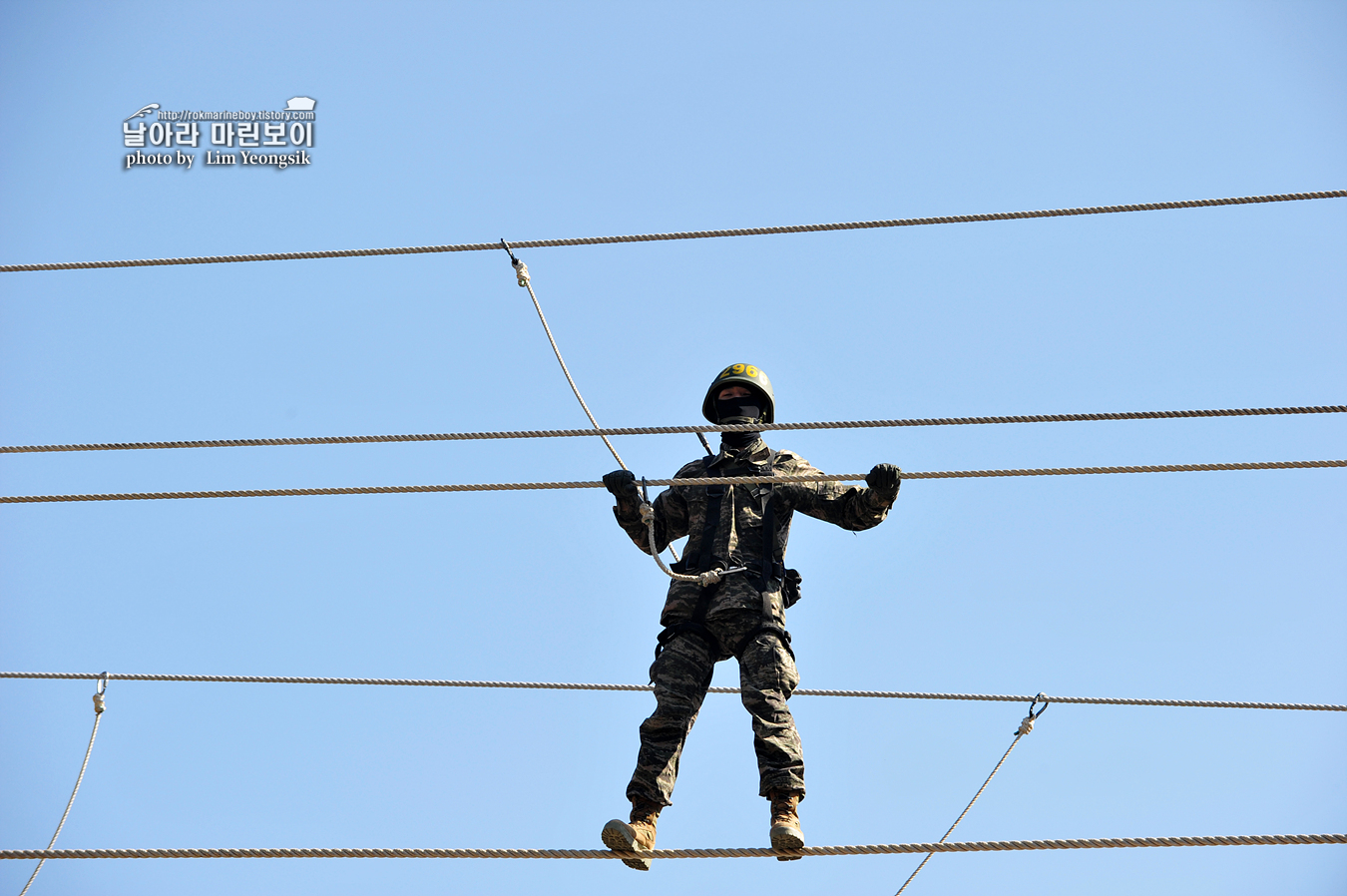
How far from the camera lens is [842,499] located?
646cm

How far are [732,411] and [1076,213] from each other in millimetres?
1858

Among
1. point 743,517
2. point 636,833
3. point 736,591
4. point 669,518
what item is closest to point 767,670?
point 736,591

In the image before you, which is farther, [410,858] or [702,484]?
[702,484]

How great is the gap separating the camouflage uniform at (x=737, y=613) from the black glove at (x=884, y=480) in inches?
2.0

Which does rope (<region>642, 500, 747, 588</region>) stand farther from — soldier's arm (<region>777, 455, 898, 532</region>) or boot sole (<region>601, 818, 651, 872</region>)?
boot sole (<region>601, 818, 651, 872</region>)

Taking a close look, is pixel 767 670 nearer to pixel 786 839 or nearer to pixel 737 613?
pixel 737 613

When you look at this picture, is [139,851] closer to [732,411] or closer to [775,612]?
[775,612]

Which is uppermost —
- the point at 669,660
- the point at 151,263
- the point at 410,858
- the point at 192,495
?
the point at 151,263

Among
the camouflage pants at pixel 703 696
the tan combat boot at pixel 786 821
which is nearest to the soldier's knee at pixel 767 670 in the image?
the camouflage pants at pixel 703 696

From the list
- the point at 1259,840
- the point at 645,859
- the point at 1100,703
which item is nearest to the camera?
the point at 1259,840

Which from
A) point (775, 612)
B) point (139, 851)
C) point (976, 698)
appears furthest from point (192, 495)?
point (976, 698)

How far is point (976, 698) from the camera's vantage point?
7.79 m

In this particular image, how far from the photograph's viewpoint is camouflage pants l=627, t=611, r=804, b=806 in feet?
18.9

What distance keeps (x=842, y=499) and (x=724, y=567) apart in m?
0.63
